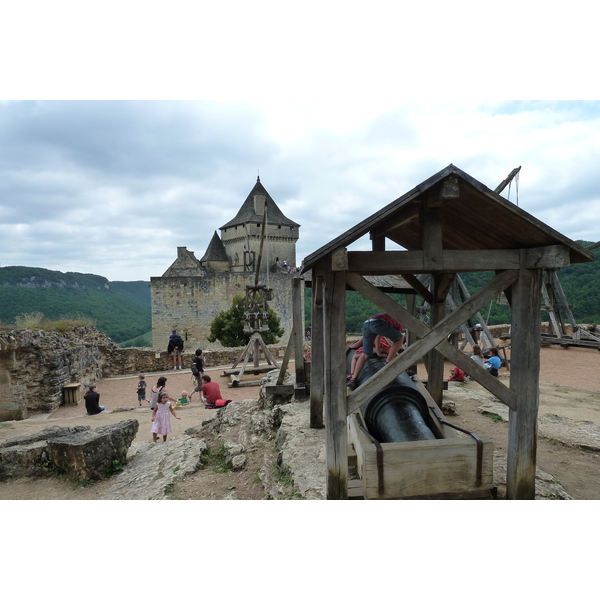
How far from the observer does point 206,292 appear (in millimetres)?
26641

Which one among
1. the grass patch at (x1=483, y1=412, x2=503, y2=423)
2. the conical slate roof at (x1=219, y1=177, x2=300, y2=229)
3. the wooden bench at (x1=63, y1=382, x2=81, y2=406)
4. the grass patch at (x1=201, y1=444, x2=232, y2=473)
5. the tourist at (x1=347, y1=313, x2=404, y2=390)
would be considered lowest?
the wooden bench at (x1=63, y1=382, x2=81, y2=406)

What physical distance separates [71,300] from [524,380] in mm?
46141

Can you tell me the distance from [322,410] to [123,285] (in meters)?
63.3

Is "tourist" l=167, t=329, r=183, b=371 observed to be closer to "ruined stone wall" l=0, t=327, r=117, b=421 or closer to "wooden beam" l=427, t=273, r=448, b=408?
"ruined stone wall" l=0, t=327, r=117, b=421

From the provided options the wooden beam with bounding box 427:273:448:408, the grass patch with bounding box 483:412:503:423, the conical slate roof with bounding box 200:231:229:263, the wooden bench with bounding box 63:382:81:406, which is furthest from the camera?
the conical slate roof with bounding box 200:231:229:263

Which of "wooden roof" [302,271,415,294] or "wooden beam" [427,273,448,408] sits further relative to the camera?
"wooden roof" [302,271,415,294]

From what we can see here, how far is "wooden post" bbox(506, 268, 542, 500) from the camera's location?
110 inches

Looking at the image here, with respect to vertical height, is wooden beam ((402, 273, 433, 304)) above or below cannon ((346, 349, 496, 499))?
above

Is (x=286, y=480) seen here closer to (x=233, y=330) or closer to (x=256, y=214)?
(x=233, y=330)

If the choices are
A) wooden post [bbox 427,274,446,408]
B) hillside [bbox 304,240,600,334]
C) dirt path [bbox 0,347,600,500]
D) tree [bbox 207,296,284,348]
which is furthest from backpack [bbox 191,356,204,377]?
hillside [bbox 304,240,600,334]

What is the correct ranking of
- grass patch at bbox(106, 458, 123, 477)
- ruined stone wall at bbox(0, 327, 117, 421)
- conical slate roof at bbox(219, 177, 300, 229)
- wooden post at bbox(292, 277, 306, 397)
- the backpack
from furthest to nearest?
conical slate roof at bbox(219, 177, 300, 229), the backpack, ruined stone wall at bbox(0, 327, 117, 421), wooden post at bbox(292, 277, 306, 397), grass patch at bbox(106, 458, 123, 477)

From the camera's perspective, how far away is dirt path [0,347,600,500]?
4.05 m

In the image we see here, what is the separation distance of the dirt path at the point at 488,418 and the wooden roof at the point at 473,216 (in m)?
A: 2.30

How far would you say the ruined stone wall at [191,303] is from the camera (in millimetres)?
26234
